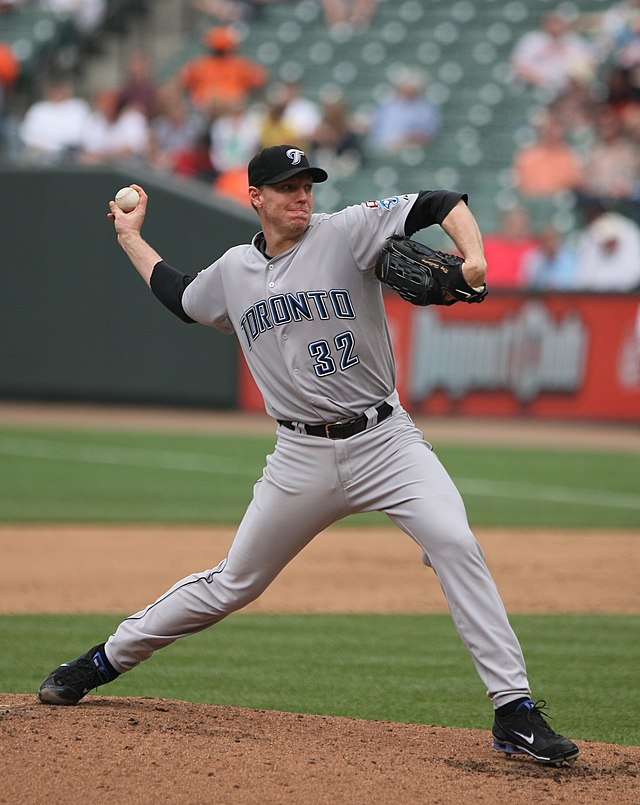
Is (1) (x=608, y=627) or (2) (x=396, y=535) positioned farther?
(2) (x=396, y=535)

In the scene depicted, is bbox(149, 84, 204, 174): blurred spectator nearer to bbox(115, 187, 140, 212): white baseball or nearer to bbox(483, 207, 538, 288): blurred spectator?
bbox(483, 207, 538, 288): blurred spectator

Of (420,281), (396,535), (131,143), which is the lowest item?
(396,535)

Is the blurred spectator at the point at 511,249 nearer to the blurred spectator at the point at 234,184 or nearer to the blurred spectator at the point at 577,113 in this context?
the blurred spectator at the point at 577,113

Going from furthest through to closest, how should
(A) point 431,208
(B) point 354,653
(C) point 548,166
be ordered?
1. (C) point 548,166
2. (B) point 354,653
3. (A) point 431,208

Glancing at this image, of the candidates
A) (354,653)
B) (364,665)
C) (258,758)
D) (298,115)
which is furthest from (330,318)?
(298,115)

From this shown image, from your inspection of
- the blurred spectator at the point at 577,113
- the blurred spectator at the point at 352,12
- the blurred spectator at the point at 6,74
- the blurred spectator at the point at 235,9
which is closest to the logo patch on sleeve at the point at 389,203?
the blurred spectator at the point at 577,113

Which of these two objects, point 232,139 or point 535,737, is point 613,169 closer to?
point 232,139

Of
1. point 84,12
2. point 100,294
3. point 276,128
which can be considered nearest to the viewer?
point 100,294

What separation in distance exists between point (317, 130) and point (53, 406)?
15.7ft

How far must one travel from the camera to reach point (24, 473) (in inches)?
470

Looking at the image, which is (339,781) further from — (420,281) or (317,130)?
(317,130)

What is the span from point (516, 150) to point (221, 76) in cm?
406

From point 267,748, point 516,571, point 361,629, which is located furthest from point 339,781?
point 516,571

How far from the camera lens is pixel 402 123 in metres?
18.6
